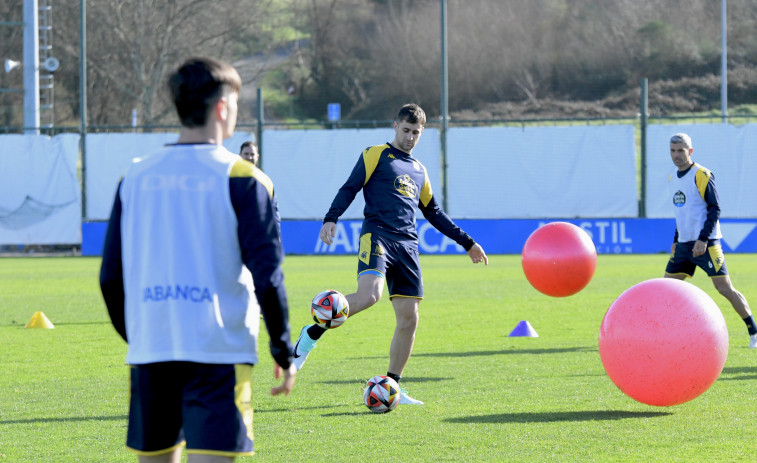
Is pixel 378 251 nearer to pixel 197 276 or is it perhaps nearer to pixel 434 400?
pixel 434 400

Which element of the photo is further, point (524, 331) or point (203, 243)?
point (524, 331)

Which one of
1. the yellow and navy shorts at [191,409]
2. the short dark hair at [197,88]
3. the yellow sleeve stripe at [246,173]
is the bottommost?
the yellow and navy shorts at [191,409]

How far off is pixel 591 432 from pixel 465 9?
60.8m

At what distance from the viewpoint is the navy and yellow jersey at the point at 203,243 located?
3.69 metres

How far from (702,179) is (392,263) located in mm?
4365

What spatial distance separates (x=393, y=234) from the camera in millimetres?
7992

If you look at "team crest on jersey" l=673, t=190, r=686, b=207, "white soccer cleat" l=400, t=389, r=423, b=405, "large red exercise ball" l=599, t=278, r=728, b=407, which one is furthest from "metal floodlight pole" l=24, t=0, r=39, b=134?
"large red exercise ball" l=599, t=278, r=728, b=407

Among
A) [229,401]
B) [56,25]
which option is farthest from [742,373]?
[56,25]

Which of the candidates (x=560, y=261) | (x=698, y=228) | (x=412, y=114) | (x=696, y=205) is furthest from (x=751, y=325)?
(x=412, y=114)

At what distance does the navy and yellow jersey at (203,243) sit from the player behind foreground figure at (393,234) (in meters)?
4.04

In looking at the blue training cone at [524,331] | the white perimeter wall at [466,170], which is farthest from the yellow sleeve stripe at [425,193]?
the white perimeter wall at [466,170]

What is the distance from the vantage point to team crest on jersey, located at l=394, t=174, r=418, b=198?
804 cm

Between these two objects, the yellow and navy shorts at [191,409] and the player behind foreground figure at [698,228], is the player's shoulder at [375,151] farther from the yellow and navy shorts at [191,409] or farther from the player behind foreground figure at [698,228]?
the yellow and navy shorts at [191,409]

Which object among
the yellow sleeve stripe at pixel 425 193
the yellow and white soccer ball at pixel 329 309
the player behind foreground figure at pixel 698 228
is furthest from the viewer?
the player behind foreground figure at pixel 698 228
